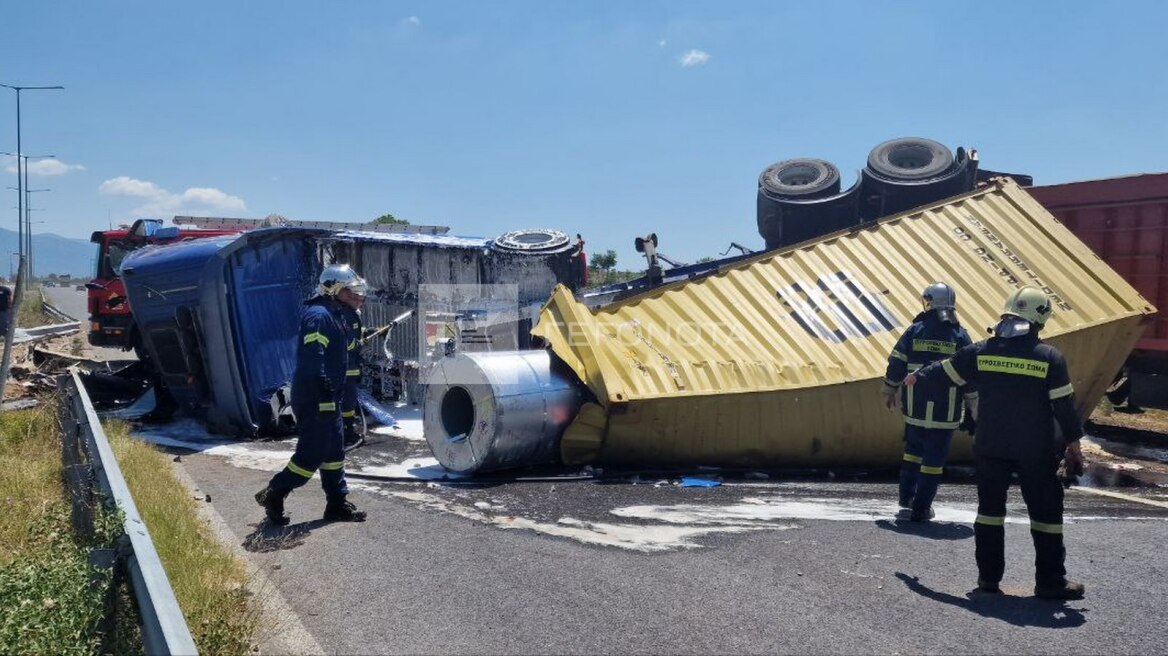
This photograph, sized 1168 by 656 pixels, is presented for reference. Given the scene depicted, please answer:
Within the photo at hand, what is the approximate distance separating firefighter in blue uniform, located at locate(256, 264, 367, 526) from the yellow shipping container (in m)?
2.02

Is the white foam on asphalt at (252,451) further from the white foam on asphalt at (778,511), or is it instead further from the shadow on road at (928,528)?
the shadow on road at (928,528)

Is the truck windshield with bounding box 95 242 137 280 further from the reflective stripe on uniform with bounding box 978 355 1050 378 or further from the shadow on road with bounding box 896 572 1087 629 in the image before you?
the shadow on road with bounding box 896 572 1087 629

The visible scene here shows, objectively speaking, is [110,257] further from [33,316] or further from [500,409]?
[33,316]

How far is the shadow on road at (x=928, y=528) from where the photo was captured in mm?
5148

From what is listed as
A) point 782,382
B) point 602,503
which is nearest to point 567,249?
point 782,382

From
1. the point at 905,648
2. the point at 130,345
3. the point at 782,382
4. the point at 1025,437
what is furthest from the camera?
the point at 130,345

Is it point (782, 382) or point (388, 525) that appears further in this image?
point (782, 382)

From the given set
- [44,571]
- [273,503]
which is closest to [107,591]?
[44,571]

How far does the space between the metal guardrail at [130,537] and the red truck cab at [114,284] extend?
25.8ft

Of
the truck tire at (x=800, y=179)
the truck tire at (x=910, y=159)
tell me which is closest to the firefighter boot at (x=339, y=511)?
the truck tire at (x=800, y=179)

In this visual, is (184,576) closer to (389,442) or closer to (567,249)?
(389,442)

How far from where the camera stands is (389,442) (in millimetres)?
8602

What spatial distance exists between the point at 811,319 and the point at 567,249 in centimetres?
493

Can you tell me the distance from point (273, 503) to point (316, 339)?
1.03 m
